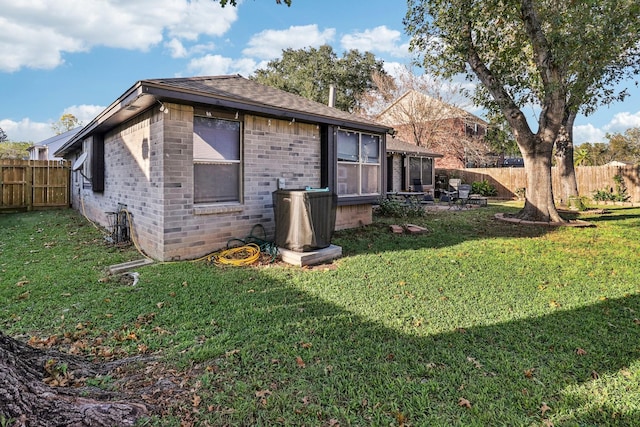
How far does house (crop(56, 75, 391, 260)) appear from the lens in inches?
228

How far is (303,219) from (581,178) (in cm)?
1835

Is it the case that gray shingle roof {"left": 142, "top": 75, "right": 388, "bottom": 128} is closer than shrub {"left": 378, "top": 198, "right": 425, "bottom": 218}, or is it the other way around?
gray shingle roof {"left": 142, "top": 75, "right": 388, "bottom": 128}

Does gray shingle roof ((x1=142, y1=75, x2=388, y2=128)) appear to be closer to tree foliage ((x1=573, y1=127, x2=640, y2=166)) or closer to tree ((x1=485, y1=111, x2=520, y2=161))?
tree ((x1=485, y1=111, x2=520, y2=161))

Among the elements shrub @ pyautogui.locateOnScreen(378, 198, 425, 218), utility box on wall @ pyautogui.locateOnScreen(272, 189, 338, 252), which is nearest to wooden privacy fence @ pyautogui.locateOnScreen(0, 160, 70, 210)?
utility box on wall @ pyautogui.locateOnScreen(272, 189, 338, 252)

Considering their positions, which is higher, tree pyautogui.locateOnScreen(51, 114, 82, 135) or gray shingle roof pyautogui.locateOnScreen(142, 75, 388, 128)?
tree pyautogui.locateOnScreen(51, 114, 82, 135)

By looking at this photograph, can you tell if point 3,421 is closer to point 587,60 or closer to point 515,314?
point 515,314

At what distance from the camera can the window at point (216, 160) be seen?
618 centimetres

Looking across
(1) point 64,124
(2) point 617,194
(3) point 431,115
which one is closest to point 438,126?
(3) point 431,115

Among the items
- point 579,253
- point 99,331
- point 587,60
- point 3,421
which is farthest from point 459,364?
point 587,60

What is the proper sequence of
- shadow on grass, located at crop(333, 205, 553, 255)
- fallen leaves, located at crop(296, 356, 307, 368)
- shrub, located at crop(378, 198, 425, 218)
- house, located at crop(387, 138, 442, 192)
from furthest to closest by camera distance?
1. house, located at crop(387, 138, 442, 192)
2. shrub, located at crop(378, 198, 425, 218)
3. shadow on grass, located at crop(333, 205, 553, 255)
4. fallen leaves, located at crop(296, 356, 307, 368)

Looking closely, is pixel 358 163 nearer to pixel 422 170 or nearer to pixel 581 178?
pixel 422 170

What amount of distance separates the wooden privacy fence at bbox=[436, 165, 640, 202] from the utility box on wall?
1470cm

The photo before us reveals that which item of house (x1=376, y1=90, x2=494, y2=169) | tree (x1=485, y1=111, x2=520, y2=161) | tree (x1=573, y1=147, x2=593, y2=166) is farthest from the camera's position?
house (x1=376, y1=90, x2=494, y2=169)

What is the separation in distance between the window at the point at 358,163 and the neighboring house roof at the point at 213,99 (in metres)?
0.41
